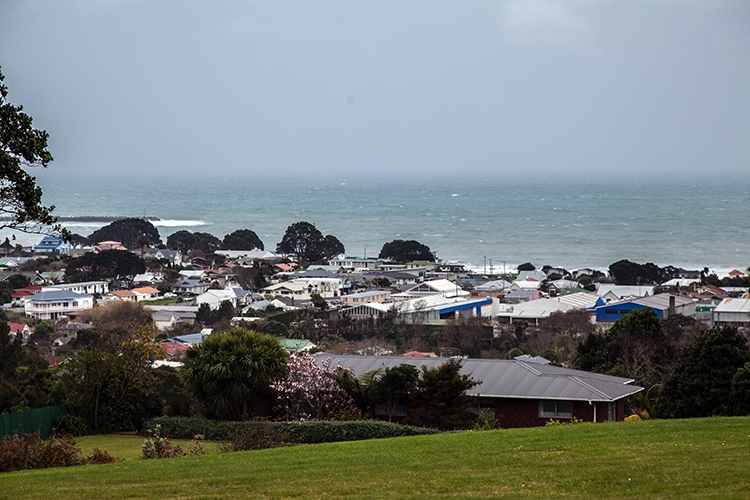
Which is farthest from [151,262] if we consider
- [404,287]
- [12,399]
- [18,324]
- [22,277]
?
[12,399]

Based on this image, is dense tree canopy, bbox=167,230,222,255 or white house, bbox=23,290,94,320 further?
dense tree canopy, bbox=167,230,222,255

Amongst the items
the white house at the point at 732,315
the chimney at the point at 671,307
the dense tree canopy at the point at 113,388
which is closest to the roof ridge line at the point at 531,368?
the dense tree canopy at the point at 113,388

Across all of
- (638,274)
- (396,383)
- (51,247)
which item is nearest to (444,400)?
(396,383)

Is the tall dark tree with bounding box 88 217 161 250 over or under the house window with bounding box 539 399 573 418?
under

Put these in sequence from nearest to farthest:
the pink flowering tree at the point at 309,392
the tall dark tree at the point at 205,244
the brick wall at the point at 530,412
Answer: the brick wall at the point at 530,412
the pink flowering tree at the point at 309,392
the tall dark tree at the point at 205,244

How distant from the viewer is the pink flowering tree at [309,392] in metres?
22.7

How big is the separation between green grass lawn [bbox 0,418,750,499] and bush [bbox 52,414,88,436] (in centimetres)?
874

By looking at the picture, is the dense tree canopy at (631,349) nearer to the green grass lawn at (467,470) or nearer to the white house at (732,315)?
the green grass lawn at (467,470)

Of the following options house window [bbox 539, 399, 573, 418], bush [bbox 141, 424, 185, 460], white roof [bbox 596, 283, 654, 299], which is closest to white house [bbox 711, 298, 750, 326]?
white roof [bbox 596, 283, 654, 299]

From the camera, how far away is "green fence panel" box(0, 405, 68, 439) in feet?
64.5

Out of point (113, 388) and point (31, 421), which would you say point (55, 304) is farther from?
point (31, 421)

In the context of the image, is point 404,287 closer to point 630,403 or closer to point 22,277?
point 22,277

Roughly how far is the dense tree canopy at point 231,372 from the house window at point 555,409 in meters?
6.35

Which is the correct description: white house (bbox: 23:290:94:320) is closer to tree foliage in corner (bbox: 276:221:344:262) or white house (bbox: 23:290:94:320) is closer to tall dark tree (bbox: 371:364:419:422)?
tree foliage in corner (bbox: 276:221:344:262)
